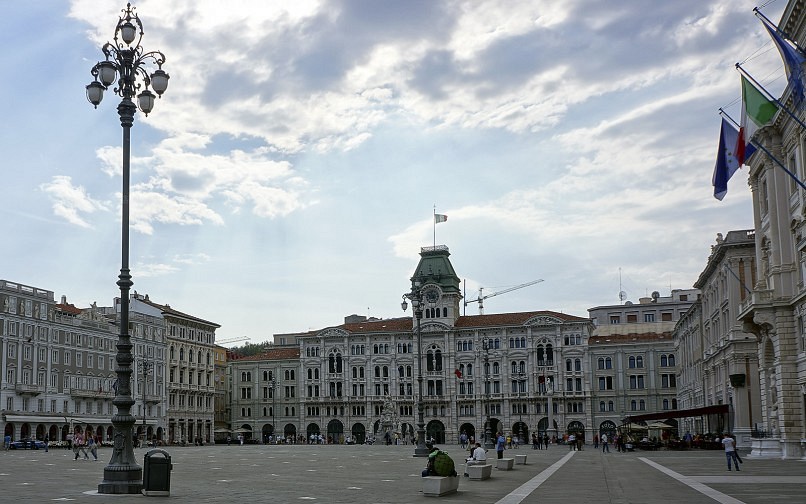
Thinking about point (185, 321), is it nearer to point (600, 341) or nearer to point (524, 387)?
point (524, 387)

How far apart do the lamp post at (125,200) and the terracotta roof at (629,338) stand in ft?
338

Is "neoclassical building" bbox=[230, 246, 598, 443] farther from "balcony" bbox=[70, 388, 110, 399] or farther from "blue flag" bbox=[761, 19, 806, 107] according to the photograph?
"blue flag" bbox=[761, 19, 806, 107]

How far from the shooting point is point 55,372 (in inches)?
3947

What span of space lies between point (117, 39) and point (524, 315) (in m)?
108

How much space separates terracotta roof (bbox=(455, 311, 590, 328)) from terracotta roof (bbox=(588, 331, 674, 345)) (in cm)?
319

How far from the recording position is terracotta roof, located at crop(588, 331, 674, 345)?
119188 mm

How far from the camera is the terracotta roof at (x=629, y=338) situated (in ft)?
391

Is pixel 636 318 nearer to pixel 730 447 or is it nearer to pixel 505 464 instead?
pixel 730 447

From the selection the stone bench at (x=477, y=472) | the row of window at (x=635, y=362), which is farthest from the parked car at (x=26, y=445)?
the row of window at (x=635, y=362)

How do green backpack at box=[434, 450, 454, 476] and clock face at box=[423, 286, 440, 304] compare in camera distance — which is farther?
clock face at box=[423, 286, 440, 304]

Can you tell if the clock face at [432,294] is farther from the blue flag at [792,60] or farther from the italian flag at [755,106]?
the blue flag at [792,60]

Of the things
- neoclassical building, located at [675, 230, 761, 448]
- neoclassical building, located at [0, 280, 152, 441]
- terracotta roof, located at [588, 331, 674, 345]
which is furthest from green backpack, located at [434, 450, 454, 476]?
terracotta roof, located at [588, 331, 674, 345]

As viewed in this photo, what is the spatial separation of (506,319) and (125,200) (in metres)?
107

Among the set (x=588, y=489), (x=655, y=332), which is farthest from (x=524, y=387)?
(x=588, y=489)
